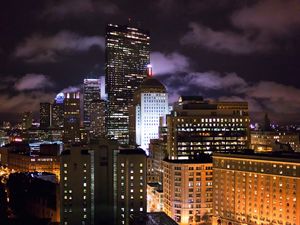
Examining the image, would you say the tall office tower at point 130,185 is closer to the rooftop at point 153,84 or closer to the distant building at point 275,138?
the distant building at point 275,138

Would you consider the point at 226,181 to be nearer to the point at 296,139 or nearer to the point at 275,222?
the point at 275,222

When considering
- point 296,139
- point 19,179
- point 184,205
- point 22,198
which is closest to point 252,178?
point 184,205

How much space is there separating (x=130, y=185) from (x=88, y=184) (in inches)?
221

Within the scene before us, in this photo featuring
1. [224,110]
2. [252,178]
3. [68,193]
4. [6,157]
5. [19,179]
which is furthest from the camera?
[6,157]

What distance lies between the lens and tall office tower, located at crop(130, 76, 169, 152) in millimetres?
141125

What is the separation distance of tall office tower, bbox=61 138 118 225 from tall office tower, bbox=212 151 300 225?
19218 millimetres

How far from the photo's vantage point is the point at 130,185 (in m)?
59.3

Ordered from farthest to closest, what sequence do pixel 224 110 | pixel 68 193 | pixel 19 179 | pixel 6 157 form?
1. pixel 6 157
2. pixel 224 110
3. pixel 19 179
4. pixel 68 193

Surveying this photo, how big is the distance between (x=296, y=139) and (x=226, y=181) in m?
77.8

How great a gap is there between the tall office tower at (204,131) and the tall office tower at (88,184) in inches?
1243

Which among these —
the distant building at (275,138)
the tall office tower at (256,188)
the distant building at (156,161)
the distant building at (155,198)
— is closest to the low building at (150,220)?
the tall office tower at (256,188)

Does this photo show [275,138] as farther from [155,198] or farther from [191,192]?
[191,192]

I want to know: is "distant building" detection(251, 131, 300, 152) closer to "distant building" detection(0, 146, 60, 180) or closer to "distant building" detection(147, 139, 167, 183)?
"distant building" detection(147, 139, 167, 183)

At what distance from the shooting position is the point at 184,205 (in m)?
73.3
